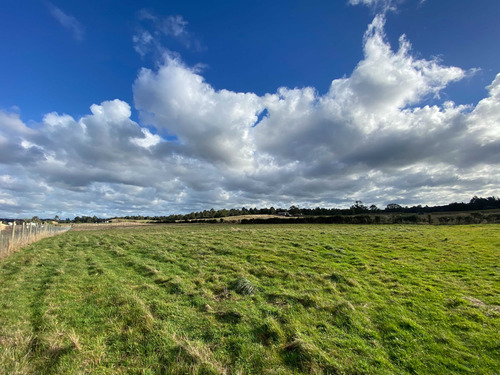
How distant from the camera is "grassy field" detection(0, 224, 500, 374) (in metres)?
5.07

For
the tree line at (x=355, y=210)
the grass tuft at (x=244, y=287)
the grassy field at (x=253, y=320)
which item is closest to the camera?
the grassy field at (x=253, y=320)

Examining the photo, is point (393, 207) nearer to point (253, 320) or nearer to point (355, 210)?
point (355, 210)

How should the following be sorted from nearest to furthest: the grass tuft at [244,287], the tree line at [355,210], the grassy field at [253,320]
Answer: the grassy field at [253,320], the grass tuft at [244,287], the tree line at [355,210]

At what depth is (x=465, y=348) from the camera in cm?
552

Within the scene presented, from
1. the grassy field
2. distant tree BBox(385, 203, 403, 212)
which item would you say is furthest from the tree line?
the grassy field

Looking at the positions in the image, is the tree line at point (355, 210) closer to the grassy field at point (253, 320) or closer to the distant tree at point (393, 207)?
the distant tree at point (393, 207)

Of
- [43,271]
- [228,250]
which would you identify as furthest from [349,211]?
[43,271]

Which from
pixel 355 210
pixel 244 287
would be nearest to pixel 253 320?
pixel 244 287

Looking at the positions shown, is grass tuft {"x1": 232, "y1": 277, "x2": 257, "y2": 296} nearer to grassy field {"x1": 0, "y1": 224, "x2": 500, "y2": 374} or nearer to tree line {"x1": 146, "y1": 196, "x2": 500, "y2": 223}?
grassy field {"x1": 0, "y1": 224, "x2": 500, "y2": 374}

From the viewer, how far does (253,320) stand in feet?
22.5

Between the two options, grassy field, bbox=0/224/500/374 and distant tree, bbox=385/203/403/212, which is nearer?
grassy field, bbox=0/224/500/374

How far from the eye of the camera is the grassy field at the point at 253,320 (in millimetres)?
5066

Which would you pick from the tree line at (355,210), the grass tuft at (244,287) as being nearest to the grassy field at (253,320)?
the grass tuft at (244,287)

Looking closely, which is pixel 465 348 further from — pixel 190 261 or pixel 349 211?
pixel 349 211
